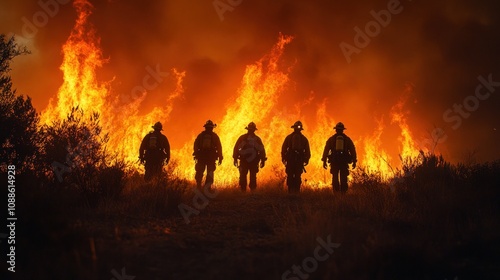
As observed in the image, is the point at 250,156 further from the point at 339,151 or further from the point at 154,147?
the point at 154,147

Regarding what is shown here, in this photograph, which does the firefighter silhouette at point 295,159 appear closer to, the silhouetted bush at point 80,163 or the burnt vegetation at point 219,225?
the burnt vegetation at point 219,225

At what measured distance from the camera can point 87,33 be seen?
20.2 meters

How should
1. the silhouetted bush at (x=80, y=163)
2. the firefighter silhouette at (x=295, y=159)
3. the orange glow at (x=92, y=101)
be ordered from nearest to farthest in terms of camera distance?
the silhouetted bush at (x=80, y=163) < the firefighter silhouette at (x=295, y=159) < the orange glow at (x=92, y=101)

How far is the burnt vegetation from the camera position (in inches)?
179

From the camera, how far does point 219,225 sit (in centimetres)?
671

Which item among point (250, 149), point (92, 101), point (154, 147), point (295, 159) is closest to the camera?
point (295, 159)

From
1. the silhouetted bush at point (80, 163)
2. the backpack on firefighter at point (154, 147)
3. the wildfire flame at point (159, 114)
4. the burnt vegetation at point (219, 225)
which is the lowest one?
the burnt vegetation at point (219, 225)

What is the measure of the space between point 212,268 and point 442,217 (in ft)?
14.3

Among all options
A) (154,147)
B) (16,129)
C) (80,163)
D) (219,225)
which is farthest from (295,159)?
(16,129)

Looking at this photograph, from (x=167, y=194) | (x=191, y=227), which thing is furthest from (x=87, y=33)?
(x=191, y=227)

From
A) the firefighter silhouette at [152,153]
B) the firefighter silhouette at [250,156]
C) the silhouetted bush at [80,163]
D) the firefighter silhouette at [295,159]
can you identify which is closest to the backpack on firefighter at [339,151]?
the firefighter silhouette at [295,159]

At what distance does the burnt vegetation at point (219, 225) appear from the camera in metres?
4.55

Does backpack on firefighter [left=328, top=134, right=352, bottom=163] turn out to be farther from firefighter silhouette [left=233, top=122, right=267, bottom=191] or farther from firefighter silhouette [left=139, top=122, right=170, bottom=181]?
firefighter silhouette [left=139, top=122, right=170, bottom=181]

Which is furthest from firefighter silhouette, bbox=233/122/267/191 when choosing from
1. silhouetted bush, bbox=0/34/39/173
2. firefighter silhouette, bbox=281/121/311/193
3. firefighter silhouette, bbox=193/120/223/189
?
silhouetted bush, bbox=0/34/39/173
